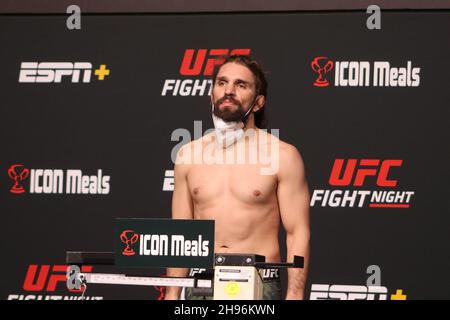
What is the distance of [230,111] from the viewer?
19.9 feet

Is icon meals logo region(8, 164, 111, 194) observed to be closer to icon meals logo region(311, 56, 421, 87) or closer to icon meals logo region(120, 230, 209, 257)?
icon meals logo region(311, 56, 421, 87)

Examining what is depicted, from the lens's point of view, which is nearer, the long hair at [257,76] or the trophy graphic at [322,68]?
the long hair at [257,76]

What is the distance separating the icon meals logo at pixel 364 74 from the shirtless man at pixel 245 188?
0.42 m

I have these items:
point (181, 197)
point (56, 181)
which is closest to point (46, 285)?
point (56, 181)

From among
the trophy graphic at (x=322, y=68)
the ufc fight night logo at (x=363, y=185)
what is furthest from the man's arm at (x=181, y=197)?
the trophy graphic at (x=322, y=68)

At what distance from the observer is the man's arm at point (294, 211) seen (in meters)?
5.93

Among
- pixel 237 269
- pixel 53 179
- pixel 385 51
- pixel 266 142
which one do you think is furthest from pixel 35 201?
pixel 237 269

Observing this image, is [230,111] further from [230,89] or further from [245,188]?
[245,188]

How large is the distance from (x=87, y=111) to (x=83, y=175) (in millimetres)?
421

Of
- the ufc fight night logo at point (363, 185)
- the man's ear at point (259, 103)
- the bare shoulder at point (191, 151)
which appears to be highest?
the man's ear at point (259, 103)

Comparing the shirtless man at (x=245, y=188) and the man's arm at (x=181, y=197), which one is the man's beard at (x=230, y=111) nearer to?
the shirtless man at (x=245, y=188)

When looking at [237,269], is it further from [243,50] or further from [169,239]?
[243,50]
